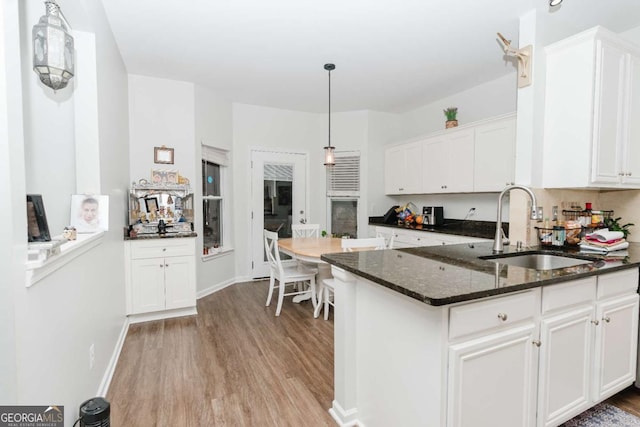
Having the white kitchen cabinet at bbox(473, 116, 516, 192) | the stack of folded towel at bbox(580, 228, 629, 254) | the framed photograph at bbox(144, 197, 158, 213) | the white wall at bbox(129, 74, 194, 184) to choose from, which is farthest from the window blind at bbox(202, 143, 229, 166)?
the stack of folded towel at bbox(580, 228, 629, 254)

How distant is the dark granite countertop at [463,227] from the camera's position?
355cm

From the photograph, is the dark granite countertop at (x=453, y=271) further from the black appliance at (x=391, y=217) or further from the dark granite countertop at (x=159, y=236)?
the black appliance at (x=391, y=217)

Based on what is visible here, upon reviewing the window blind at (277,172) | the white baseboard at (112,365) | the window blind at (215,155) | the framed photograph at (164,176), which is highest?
the window blind at (215,155)

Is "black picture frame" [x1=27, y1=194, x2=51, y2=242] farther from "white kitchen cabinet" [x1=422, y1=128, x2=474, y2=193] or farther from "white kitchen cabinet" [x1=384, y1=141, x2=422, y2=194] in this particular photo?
"white kitchen cabinet" [x1=384, y1=141, x2=422, y2=194]

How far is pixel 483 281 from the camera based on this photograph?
54.1 inches

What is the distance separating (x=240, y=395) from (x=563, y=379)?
185 centimetres

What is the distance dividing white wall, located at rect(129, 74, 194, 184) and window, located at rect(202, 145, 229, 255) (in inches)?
15.2

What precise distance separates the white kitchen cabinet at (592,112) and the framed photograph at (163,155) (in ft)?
12.3

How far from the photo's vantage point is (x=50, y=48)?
1.37 meters

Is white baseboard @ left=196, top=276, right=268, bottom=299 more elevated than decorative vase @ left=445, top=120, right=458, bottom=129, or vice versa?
decorative vase @ left=445, top=120, right=458, bottom=129

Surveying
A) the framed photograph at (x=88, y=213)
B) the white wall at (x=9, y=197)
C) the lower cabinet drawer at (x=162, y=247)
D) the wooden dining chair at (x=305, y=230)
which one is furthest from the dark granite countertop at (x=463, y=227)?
the white wall at (x=9, y=197)

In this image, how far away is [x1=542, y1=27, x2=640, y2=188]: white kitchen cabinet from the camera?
220 centimetres

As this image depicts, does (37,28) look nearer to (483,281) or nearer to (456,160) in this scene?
(483,281)

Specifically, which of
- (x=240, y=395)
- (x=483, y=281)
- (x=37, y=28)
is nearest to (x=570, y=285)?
(x=483, y=281)
